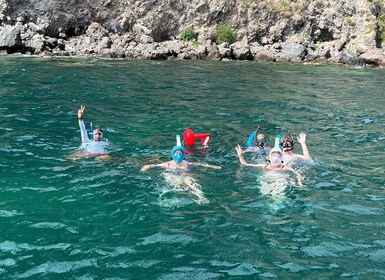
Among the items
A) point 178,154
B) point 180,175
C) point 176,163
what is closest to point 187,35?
point 176,163

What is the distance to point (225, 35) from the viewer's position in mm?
42281

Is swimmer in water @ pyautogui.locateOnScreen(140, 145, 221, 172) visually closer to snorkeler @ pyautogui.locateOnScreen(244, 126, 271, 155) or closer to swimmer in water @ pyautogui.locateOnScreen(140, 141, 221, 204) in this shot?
swimmer in water @ pyautogui.locateOnScreen(140, 141, 221, 204)

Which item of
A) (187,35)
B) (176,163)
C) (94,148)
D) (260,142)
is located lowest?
(260,142)

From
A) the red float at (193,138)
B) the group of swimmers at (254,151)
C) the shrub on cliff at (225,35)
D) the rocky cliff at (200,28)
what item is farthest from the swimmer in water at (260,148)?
the shrub on cliff at (225,35)

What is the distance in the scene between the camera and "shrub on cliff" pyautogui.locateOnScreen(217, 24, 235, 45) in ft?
139

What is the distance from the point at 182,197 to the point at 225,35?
3454 centimetres

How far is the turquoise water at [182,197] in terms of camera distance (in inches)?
281

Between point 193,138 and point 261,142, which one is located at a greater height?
point 193,138

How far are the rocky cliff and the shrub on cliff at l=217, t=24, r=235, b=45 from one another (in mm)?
420

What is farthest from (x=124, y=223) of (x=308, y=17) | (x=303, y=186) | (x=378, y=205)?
(x=308, y=17)

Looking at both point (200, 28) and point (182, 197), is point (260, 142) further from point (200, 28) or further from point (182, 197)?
point (200, 28)

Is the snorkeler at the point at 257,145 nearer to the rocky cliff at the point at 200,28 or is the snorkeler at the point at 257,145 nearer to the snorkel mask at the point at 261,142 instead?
the snorkel mask at the point at 261,142

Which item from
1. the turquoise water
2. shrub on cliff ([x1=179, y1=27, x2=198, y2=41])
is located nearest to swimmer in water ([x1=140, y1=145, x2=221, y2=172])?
the turquoise water

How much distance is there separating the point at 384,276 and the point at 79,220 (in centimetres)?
536
